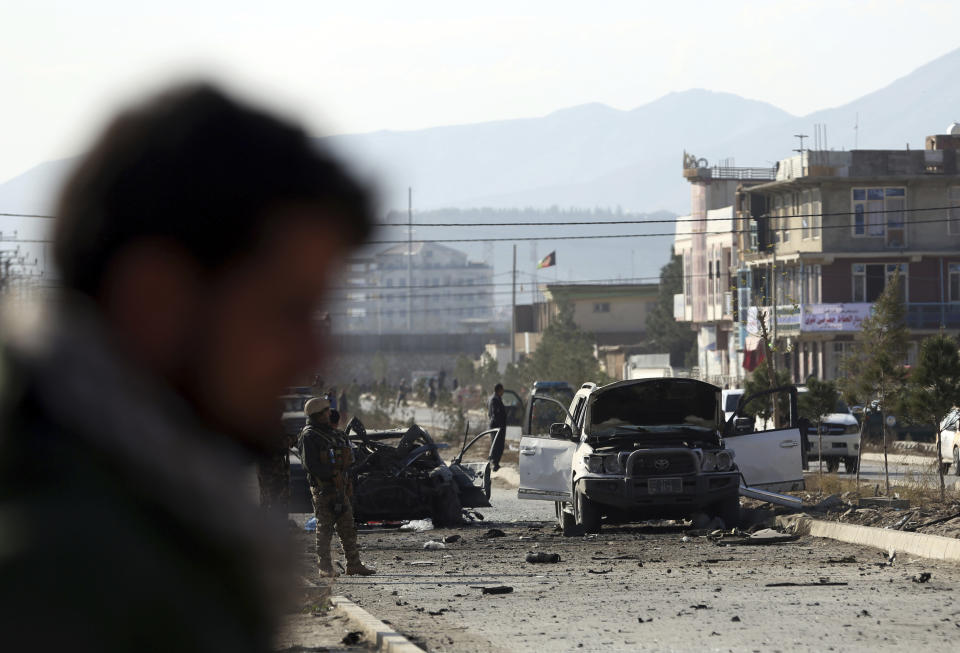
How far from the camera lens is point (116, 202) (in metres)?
2.01

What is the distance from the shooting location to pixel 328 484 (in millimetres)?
14773

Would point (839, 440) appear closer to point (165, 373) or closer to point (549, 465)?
point (549, 465)

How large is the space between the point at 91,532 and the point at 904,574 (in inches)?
502

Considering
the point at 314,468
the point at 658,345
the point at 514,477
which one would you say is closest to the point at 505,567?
the point at 314,468

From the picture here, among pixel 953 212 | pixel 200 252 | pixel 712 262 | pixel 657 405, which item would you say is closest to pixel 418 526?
pixel 657 405

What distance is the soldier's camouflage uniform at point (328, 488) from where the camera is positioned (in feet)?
48.0

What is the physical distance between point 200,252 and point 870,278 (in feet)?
228

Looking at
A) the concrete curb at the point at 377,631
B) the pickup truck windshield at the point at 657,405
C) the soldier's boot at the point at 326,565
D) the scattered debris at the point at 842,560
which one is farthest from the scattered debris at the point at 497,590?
the pickup truck windshield at the point at 657,405

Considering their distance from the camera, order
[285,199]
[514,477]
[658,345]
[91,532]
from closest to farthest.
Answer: [91,532] → [285,199] → [514,477] → [658,345]

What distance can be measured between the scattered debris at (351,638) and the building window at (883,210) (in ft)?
205

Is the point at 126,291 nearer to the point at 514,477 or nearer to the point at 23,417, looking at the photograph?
the point at 23,417

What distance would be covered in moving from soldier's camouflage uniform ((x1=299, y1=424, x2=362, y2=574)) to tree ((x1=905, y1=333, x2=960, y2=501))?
42.2ft

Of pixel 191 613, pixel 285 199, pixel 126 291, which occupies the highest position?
pixel 285 199

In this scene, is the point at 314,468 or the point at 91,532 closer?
the point at 91,532
